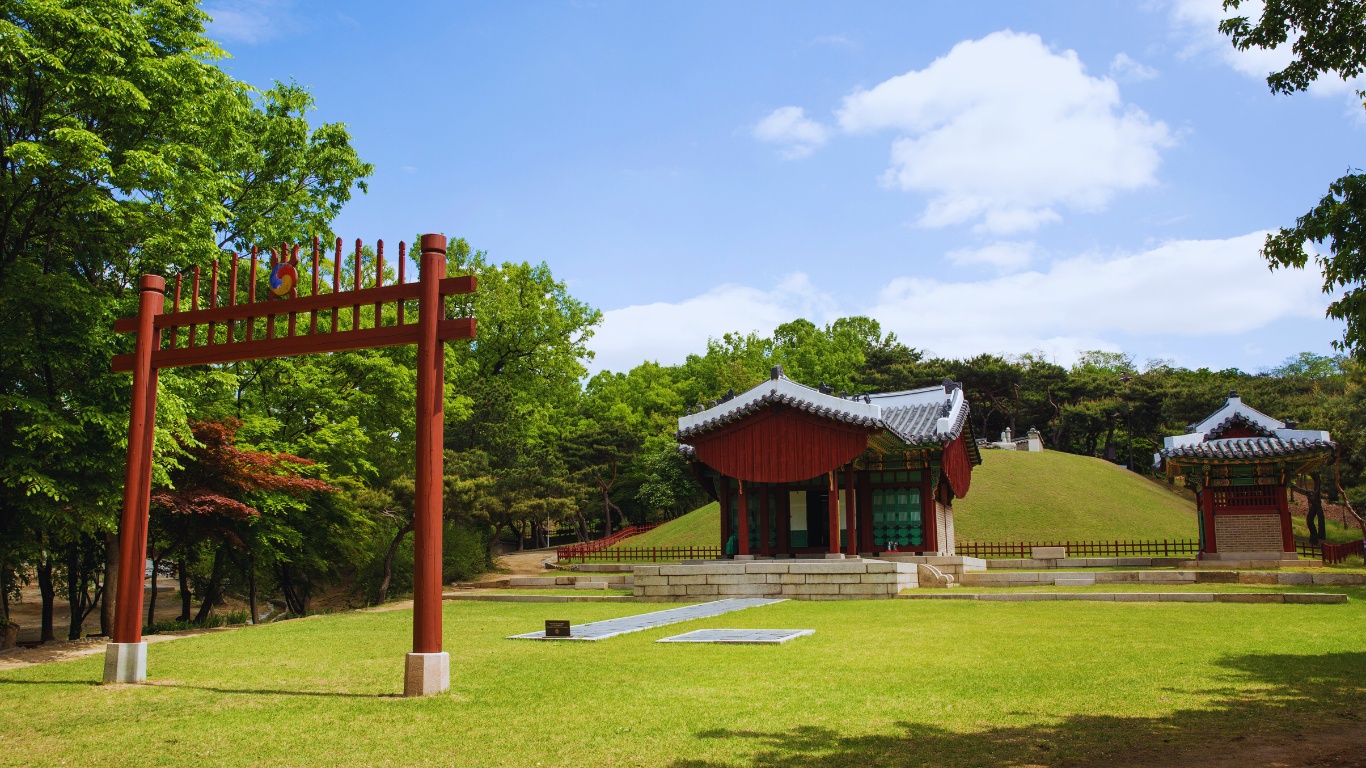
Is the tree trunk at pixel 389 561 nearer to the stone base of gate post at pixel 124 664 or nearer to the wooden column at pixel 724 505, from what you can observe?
the wooden column at pixel 724 505

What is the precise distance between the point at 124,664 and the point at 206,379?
8.05 m

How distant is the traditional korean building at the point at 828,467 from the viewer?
81.5ft

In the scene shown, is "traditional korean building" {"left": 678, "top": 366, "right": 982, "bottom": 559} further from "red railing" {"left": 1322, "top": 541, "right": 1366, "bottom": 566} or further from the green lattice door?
"red railing" {"left": 1322, "top": 541, "right": 1366, "bottom": 566}

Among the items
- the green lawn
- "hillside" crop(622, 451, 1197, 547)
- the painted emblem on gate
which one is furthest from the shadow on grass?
"hillside" crop(622, 451, 1197, 547)

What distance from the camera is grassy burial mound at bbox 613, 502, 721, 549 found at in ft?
131

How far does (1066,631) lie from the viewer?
13.6m

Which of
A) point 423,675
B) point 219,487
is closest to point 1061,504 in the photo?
point 219,487

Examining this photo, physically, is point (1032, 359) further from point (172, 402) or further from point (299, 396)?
point (172, 402)

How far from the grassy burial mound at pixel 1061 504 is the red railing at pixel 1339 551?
7265 mm

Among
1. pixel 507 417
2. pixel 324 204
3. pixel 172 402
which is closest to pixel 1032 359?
pixel 507 417

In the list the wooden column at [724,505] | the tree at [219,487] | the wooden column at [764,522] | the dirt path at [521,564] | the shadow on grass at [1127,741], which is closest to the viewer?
the shadow on grass at [1127,741]

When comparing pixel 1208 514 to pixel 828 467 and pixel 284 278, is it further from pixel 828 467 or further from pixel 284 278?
pixel 284 278

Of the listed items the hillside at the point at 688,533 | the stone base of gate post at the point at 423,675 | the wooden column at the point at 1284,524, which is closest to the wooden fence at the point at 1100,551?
the wooden column at the point at 1284,524

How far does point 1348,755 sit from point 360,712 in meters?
7.57
